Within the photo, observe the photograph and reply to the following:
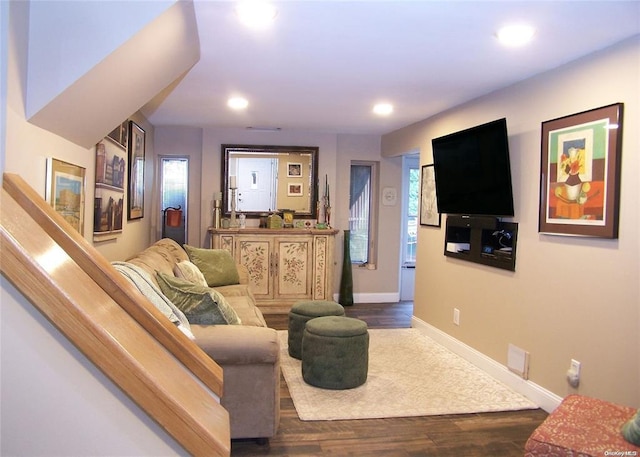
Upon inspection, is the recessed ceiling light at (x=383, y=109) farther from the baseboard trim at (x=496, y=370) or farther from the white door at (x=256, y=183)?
the baseboard trim at (x=496, y=370)

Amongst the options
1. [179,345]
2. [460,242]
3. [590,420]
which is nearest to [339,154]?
[460,242]

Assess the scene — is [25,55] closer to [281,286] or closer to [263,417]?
[263,417]

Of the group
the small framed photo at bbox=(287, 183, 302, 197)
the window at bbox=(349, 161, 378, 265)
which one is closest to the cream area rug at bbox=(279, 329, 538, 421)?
the window at bbox=(349, 161, 378, 265)

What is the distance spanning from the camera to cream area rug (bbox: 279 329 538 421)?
9.58ft

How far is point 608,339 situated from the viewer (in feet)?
8.39

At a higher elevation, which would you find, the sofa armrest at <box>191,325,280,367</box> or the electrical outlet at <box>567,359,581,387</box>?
the sofa armrest at <box>191,325,280,367</box>

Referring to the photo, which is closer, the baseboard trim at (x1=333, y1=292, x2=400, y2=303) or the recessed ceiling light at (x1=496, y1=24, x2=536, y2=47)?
the recessed ceiling light at (x1=496, y1=24, x2=536, y2=47)

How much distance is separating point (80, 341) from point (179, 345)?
13.5 inches

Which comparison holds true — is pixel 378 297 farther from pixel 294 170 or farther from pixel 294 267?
pixel 294 170

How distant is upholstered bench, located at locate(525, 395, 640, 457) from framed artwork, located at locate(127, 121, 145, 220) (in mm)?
3660

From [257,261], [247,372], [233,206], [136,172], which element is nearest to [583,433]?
[247,372]

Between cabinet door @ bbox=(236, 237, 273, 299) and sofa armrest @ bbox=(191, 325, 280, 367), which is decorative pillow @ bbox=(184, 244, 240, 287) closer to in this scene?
cabinet door @ bbox=(236, 237, 273, 299)

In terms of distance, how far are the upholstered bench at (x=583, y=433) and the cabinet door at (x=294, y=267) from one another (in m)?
3.85

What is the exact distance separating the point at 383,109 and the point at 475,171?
1.17 m
